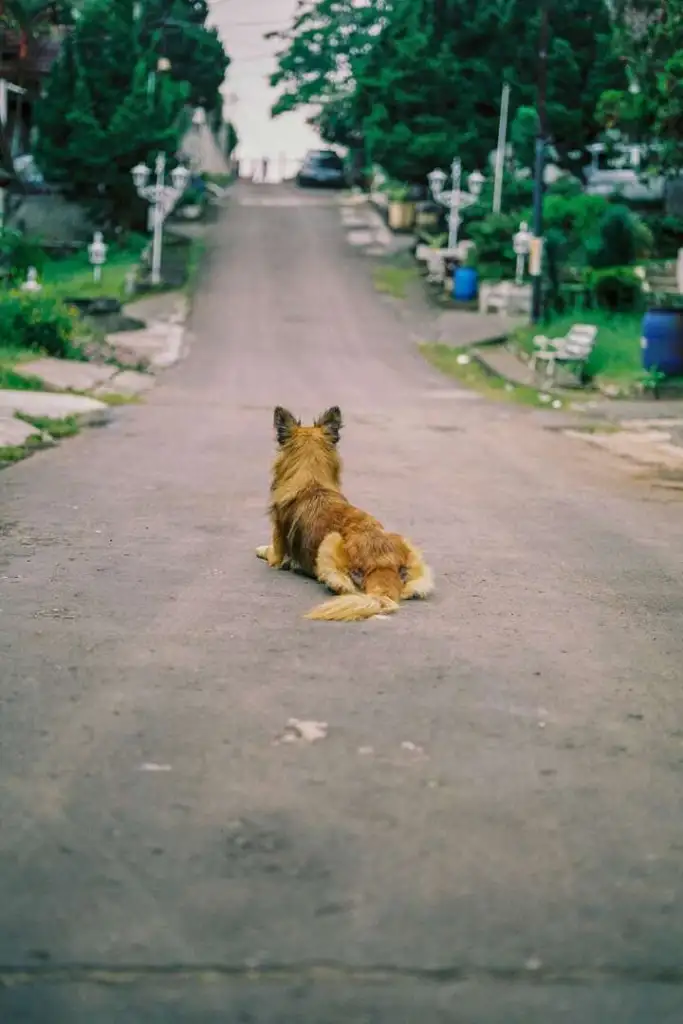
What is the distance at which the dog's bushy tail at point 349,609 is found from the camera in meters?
6.85

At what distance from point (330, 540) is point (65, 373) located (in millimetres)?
16862

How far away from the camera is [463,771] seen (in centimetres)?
468

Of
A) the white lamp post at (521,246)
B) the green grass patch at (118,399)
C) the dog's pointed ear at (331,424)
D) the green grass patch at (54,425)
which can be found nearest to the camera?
the dog's pointed ear at (331,424)

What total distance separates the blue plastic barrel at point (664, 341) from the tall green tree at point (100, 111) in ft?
91.9

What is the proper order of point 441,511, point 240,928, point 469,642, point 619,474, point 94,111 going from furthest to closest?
point 94,111
point 619,474
point 441,511
point 469,642
point 240,928

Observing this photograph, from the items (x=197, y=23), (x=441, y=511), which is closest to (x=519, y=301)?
(x=441, y=511)

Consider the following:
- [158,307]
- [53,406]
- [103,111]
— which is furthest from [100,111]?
[53,406]

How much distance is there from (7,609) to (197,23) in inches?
2761

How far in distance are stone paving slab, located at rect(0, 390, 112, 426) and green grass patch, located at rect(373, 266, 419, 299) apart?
2428 cm

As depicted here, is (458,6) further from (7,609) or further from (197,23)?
(7,609)

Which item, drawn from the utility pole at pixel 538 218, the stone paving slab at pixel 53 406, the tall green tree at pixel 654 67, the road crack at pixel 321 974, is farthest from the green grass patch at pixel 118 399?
the road crack at pixel 321 974

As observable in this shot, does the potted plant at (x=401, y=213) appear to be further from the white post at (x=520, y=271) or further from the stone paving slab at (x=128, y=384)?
the stone paving slab at (x=128, y=384)

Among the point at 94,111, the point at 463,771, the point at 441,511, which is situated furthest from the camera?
the point at 94,111

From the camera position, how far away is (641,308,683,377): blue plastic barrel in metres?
23.8
